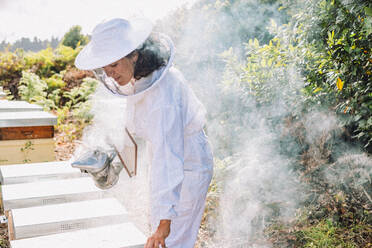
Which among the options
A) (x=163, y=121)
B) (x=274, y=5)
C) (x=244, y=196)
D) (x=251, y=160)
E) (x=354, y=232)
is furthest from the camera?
(x=274, y=5)

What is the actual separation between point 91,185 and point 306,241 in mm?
1876

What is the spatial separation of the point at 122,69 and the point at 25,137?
2279 millimetres

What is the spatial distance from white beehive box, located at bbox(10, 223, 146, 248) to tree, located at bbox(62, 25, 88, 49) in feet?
41.2

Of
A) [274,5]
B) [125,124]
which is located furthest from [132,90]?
[274,5]

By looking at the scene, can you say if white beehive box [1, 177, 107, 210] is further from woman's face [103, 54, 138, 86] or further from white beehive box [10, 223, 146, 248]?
woman's face [103, 54, 138, 86]

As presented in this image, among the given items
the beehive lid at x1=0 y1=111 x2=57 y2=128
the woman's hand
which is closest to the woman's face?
the woman's hand

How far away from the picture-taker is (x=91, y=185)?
2.39 meters

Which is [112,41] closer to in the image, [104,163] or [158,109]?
[158,109]

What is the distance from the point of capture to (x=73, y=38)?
1339 cm

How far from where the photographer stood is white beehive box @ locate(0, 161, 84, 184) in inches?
97.9

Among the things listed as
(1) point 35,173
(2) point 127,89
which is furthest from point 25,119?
(2) point 127,89

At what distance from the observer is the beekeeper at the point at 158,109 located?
1.69 m

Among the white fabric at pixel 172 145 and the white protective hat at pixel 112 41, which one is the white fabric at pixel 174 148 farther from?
the white protective hat at pixel 112 41

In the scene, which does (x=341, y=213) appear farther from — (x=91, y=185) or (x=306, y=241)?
(x=91, y=185)
